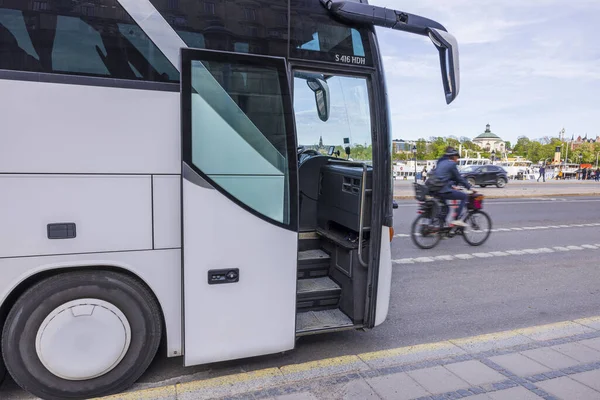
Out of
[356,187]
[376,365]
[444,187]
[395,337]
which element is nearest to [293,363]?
[376,365]

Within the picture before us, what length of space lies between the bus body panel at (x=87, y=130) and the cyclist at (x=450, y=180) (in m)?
7.35

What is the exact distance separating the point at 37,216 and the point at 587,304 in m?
6.30

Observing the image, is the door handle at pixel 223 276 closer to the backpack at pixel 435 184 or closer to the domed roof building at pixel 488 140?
the backpack at pixel 435 184

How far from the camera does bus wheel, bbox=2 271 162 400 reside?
3.02 metres

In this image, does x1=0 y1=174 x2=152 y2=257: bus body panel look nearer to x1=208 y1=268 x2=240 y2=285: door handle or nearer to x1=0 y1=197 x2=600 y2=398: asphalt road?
x1=208 y1=268 x2=240 y2=285: door handle

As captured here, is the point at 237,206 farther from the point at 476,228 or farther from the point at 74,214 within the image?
the point at 476,228

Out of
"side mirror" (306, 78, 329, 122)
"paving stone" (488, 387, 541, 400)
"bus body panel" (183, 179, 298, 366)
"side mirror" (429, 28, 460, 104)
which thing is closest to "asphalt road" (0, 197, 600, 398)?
"bus body panel" (183, 179, 298, 366)

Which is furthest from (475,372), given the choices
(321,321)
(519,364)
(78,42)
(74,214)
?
(78,42)

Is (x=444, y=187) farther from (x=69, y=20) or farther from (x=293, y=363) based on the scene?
(x=69, y=20)

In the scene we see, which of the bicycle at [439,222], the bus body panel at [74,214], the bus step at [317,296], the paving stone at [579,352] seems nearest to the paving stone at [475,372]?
the paving stone at [579,352]

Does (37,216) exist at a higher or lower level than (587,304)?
higher

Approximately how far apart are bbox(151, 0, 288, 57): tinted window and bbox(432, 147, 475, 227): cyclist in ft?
22.1

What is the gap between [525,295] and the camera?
622 cm

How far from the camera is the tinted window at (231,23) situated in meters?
3.19
